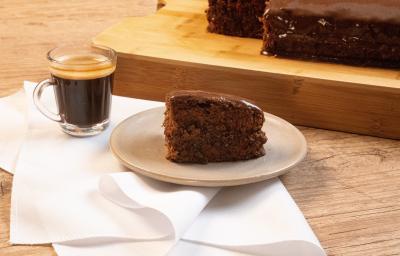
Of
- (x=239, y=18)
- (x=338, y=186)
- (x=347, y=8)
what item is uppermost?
(x=347, y=8)

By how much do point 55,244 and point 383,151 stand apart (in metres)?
0.75

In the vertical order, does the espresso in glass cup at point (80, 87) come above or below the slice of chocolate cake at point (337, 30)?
below

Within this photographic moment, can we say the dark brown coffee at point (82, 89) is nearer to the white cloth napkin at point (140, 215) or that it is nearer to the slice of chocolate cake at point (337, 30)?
the white cloth napkin at point (140, 215)

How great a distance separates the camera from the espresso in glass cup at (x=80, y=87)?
1.26m

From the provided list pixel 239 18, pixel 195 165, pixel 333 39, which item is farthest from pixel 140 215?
pixel 239 18

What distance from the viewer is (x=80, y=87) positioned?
1.27 meters

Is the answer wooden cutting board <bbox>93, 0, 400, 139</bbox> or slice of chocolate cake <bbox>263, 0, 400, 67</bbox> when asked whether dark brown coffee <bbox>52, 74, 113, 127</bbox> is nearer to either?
wooden cutting board <bbox>93, 0, 400, 139</bbox>

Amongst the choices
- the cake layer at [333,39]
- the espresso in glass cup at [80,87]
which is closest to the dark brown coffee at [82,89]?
the espresso in glass cup at [80,87]

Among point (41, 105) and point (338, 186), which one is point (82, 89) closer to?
point (41, 105)

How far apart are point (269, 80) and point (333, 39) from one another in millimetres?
246

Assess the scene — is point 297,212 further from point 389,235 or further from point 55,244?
point 55,244

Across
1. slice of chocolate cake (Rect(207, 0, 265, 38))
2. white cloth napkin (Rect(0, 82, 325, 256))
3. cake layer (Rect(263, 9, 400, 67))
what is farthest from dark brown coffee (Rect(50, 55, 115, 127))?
slice of chocolate cake (Rect(207, 0, 265, 38))

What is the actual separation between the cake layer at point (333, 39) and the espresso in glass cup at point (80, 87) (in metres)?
0.49

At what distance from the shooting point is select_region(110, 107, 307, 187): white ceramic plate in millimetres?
1047
